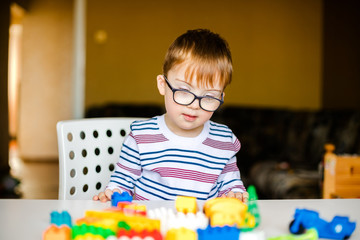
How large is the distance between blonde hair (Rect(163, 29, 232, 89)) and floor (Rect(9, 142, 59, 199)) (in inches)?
119

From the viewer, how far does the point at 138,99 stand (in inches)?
186

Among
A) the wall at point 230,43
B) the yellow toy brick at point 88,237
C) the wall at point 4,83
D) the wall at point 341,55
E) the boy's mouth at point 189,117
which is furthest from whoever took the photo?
the wall at point 4,83

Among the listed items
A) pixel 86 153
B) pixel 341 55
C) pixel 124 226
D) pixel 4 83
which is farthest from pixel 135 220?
pixel 4 83

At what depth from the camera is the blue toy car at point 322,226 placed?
1.97 ft

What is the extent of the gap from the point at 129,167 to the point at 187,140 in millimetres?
176

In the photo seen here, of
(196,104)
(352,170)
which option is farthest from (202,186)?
(352,170)

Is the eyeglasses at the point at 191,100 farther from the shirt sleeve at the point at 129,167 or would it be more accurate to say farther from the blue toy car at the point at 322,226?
the blue toy car at the point at 322,226

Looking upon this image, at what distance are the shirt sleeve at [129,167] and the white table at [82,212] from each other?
267mm

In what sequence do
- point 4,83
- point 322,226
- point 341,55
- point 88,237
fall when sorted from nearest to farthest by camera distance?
point 88,237, point 322,226, point 341,55, point 4,83

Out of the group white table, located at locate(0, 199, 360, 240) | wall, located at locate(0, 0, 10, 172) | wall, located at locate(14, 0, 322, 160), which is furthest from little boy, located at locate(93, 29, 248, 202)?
wall, located at locate(0, 0, 10, 172)

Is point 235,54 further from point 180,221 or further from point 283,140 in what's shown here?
point 180,221

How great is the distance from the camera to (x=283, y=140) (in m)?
3.94

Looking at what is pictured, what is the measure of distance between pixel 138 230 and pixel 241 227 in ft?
0.52

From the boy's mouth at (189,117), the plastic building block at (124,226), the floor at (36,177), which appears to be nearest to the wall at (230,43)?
the floor at (36,177)
